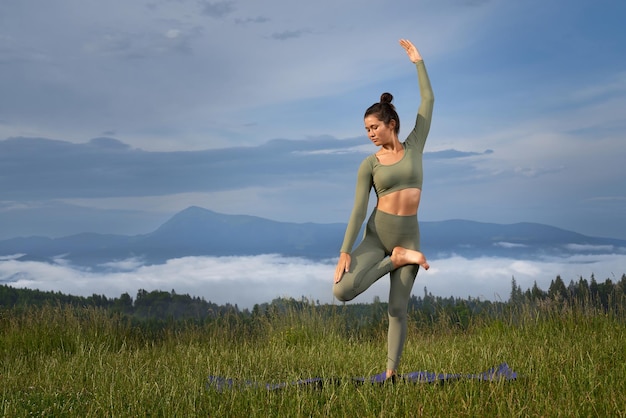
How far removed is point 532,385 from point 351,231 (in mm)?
→ 2279

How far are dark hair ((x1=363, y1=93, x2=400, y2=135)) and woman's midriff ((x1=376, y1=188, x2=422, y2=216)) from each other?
2.15 feet

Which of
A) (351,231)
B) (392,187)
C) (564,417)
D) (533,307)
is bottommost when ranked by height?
(564,417)

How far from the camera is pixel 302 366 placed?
9031mm

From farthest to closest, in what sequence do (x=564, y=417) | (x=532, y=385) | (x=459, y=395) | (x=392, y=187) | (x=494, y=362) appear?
(x=494, y=362) → (x=392, y=187) → (x=532, y=385) → (x=459, y=395) → (x=564, y=417)

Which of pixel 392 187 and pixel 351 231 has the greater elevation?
pixel 392 187

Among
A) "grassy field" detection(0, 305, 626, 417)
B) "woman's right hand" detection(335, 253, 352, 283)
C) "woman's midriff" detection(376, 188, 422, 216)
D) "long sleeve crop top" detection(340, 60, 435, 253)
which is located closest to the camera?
"grassy field" detection(0, 305, 626, 417)

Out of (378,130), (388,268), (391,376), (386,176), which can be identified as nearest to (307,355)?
(391,376)

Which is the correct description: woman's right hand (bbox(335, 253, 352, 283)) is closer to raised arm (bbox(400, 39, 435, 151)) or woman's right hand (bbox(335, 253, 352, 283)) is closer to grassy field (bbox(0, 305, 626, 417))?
grassy field (bbox(0, 305, 626, 417))

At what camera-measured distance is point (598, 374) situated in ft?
23.8

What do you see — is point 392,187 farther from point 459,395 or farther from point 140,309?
point 140,309

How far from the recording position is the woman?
6.95 meters

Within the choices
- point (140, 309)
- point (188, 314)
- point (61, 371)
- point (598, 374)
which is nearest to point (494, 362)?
point (598, 374)

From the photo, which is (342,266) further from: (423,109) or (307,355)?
(307,355)

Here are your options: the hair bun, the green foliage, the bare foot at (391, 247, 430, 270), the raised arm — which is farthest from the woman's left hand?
the green foliage
